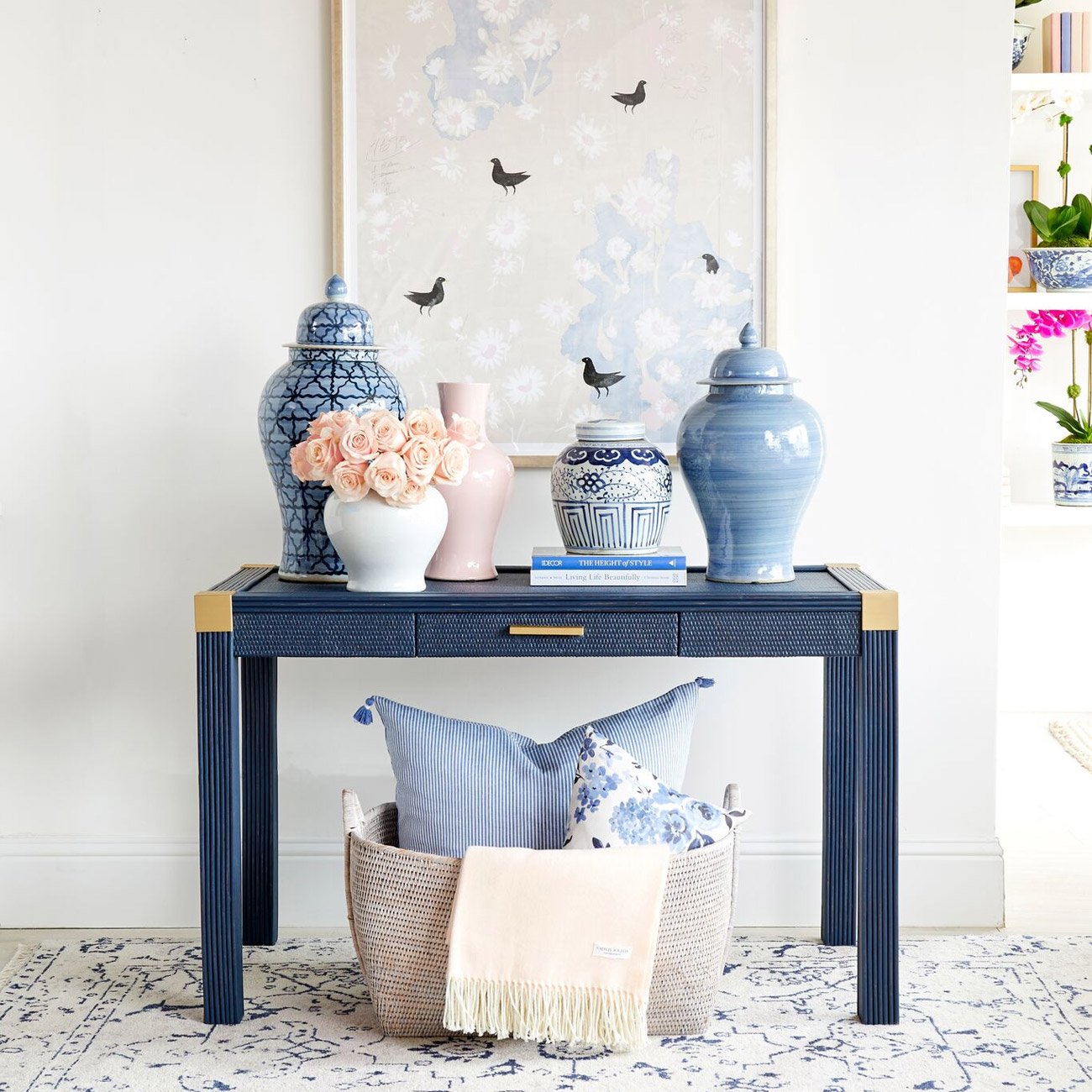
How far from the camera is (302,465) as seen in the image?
205 centimetres

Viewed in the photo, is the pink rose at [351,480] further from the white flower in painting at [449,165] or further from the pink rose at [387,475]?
the white flower in painting at [449,165]

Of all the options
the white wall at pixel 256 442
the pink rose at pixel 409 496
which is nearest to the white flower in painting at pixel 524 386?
the white wall at pixel 256 442

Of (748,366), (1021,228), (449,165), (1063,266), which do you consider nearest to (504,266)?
(449,165)

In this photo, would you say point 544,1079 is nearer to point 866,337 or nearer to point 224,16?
point 866,337

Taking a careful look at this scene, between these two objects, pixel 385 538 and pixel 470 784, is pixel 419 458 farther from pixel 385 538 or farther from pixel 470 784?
pixel 470 784

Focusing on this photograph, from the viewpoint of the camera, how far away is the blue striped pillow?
204 centimetres

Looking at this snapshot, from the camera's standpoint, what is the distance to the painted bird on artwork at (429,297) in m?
2.44

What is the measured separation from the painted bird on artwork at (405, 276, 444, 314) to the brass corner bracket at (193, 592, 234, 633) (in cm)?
74

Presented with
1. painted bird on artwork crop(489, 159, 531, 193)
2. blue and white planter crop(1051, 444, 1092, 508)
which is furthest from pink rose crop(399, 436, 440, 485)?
blue and white planter crop(1051, 444, 1092, 508)

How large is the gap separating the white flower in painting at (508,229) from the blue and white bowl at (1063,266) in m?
1.71

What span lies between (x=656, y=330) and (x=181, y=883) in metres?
1.43

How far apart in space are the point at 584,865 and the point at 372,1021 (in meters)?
0.47

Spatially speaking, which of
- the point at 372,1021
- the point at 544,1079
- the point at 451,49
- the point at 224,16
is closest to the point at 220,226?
the point at 224,16

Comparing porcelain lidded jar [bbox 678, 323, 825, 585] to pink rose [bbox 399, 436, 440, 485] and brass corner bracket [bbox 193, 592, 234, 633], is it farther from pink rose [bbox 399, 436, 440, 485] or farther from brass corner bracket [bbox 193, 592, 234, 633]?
brass corner bracket [bbox 193, 592, 234, 633]
